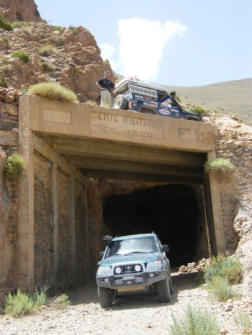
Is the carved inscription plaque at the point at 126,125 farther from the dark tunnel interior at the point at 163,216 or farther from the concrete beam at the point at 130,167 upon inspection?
the dark tunnel interior at the point at 163,216

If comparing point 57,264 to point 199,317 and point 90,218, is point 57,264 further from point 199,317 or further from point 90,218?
point 199,317

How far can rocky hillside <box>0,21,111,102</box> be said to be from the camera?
81.7ft

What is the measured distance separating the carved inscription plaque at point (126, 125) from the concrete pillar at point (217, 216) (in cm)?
270

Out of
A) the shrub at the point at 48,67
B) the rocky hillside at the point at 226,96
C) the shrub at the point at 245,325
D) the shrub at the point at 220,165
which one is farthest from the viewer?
the rocky hillside at the point at 226,96

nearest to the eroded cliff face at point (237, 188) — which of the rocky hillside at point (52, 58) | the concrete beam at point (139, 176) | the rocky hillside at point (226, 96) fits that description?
the concrete beam at point (139, 176)

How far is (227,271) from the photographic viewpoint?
10953 millimetres

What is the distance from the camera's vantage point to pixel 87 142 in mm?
14273

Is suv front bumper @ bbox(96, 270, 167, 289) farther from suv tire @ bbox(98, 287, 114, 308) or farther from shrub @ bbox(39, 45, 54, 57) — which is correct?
shrub @ bbox(39, 45, 54, 57)

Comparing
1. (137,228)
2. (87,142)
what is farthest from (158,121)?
(137,228)

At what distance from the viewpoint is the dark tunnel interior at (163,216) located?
25.5m

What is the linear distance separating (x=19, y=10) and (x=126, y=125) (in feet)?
120

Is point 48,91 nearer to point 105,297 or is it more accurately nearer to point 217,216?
point 105,297

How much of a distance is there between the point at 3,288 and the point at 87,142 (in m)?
6.30

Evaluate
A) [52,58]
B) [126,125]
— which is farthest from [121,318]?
[52,58]
